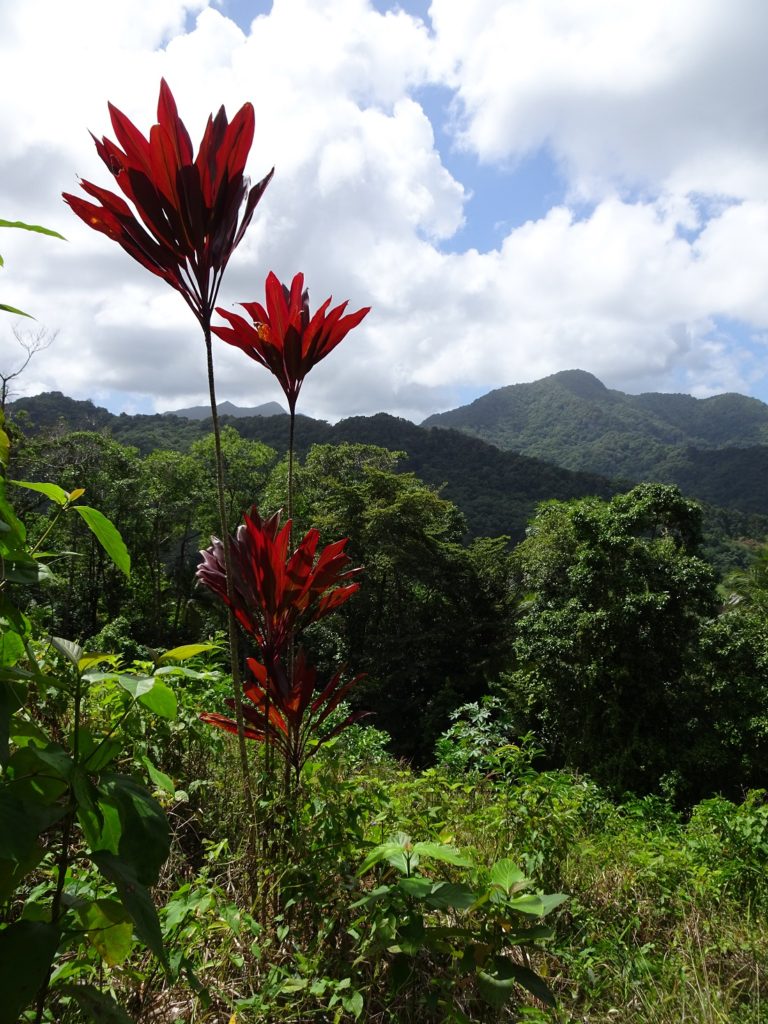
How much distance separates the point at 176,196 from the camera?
0.99m

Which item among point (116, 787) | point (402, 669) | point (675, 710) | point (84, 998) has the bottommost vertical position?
point (402, 669)

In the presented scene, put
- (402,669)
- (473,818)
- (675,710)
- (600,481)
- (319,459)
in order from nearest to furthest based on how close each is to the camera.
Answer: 1. (473,818)
2. (675,710)
3. (402,669)
4. (319,459)
5. (600,481)

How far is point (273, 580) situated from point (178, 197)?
0.65 meters

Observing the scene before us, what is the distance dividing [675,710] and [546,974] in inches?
330

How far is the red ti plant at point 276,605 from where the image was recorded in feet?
3.84

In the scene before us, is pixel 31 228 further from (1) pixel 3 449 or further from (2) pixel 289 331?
(2) pixel 289 331

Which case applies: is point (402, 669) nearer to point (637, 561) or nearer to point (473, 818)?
point (637, 561)

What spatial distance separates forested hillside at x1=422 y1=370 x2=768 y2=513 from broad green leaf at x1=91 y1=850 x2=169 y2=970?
2305 inches

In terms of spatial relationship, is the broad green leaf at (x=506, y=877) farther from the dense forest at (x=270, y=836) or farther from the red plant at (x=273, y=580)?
the red plant at (x=273, y=580)

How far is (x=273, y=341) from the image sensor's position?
1290 millimetres

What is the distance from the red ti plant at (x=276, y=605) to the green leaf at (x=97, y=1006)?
55 cm

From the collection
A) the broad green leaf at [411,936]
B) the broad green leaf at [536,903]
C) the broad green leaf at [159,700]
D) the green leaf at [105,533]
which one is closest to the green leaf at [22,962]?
the broad green leaf at [159,700]

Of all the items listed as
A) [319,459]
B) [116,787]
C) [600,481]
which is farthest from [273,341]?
[600,481]

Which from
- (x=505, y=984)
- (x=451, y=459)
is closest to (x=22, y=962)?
(x=505, y=984)
